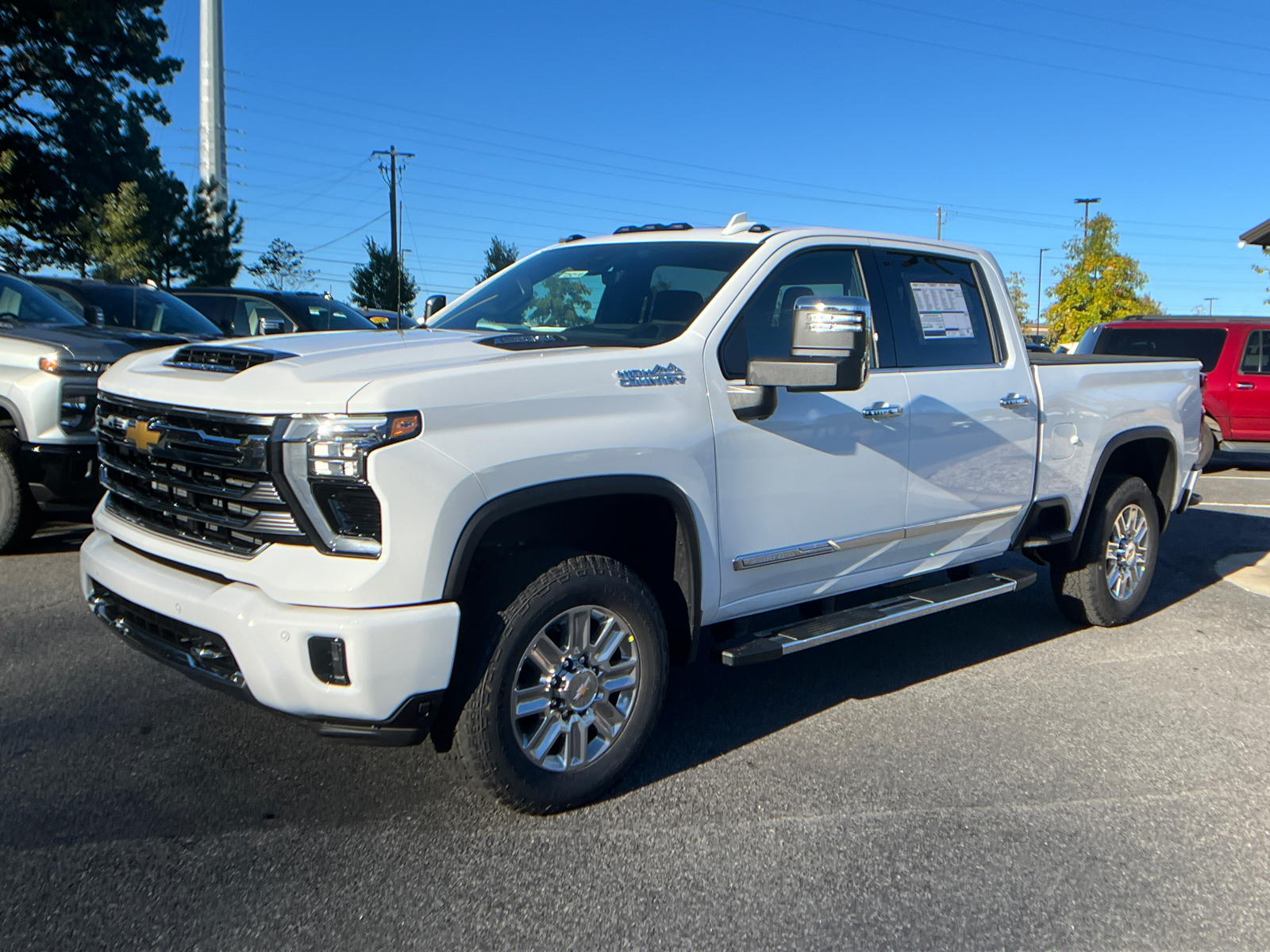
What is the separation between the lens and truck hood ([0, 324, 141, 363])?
20.9 ft

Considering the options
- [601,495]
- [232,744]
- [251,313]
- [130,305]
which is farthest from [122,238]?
[601,495]

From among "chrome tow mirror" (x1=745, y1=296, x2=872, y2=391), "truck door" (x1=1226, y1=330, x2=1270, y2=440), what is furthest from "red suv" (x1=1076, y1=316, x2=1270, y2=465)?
"chrome tow mirror" (x1=745, y1=296, x2=872, y2=391)

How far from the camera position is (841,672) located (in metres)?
5.06

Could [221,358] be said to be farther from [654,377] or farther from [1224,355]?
[1224,355]

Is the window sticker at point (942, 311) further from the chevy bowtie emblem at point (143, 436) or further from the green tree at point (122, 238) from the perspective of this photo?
the green tree at point (122, 238)

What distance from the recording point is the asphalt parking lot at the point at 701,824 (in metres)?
2.82

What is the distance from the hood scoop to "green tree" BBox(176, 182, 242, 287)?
34.0m

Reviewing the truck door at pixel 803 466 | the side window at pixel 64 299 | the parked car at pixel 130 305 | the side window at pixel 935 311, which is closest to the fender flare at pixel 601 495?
the truck door at pixel 803 466

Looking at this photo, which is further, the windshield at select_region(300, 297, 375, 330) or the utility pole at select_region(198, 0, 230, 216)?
the utility pole at select_region(198, 0, 230, 216)

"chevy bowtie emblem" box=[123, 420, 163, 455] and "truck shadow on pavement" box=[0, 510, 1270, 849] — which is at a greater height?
"chevy bowtie emblem" box=[123, 420, 163, 455]

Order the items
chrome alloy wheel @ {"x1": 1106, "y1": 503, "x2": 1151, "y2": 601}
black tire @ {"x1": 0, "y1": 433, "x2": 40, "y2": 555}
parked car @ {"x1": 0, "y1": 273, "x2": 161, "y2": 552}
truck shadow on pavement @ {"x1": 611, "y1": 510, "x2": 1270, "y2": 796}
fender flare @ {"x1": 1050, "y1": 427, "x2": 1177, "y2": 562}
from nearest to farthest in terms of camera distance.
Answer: truck shadow on pavement @ {"x1": 611, "y1": 510, "x2": 1270, "y2": 796}
fender flare @ {"x1": 1050, "y1": 427, "x2": 1177, "y2": 562}
chrome alloy wheel @ {"x1": 1106, "y1": 503, "x2": 1151, "y2": 601}
parked car @ {"x1": 0, "y1": 273, "x2": 161, "y2": 552}
black tire @ {"x1": 0, "y1": 433, "x2": 40, "y2": 555}

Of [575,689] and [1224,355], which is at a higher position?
[1224,355]

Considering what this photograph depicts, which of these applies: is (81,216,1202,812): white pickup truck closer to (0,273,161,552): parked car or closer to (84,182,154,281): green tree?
(0,273,161,552): parked car

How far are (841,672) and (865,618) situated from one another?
89cm
